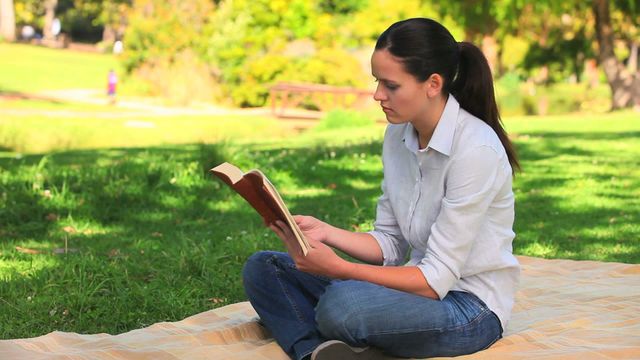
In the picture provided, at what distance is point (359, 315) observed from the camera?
118 inches

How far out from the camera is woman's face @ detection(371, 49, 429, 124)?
298 centimetres

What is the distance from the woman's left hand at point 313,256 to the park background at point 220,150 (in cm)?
148

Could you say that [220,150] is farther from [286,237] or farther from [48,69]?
[48,69]

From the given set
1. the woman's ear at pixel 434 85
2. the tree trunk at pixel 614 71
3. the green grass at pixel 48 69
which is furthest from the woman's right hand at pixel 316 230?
the green grass at pixel 48 69

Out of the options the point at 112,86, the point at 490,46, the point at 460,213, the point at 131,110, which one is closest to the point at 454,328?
the point at 460,213

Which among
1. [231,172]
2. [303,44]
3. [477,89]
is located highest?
[477,89]

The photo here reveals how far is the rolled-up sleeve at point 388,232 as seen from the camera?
135 inches

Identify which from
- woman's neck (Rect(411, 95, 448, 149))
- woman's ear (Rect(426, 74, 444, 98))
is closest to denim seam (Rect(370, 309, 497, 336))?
woman's neck (Rect(411, 95, 448, 149))

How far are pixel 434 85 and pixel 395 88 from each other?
0.45 ft

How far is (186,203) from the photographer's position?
735 centimetres

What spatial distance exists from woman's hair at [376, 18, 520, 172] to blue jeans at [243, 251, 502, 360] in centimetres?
57

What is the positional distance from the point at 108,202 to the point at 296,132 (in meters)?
11.9

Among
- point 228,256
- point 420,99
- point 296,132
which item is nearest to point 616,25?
point 296,132

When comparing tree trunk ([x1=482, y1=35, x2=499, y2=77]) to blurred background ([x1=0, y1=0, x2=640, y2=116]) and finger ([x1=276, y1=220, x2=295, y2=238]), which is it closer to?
blurred background ([x1=0, y1=0, x2=640, y2=116])
